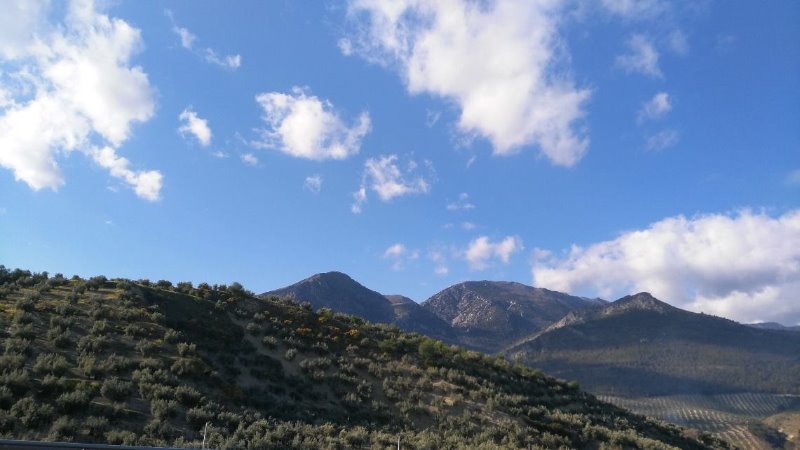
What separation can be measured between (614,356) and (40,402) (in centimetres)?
19156

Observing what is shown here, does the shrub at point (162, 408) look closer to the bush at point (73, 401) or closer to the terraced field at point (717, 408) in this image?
the bush at point (73, 401)

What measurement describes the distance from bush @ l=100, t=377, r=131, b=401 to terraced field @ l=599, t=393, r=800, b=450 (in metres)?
87.6

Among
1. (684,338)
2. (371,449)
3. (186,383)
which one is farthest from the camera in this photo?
(684,338)

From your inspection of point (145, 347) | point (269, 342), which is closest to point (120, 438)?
point (145, 347)

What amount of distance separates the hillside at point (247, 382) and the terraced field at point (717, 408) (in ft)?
207

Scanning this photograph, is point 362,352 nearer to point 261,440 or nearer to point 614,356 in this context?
point 261,440

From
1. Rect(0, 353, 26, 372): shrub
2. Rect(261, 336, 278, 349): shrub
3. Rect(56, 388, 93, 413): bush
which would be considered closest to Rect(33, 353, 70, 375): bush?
Rect(0, 353, 26, 372): shrub

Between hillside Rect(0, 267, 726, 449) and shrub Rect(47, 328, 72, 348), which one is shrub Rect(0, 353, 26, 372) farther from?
shrub Rect(47, 328, 72, 348)

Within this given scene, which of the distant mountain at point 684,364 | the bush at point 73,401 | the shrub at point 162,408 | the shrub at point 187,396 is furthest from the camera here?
the distant mountain at point 684,364

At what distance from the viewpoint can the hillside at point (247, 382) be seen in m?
19.2

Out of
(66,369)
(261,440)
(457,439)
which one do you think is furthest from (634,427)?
(66,369)

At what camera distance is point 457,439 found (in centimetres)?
2448

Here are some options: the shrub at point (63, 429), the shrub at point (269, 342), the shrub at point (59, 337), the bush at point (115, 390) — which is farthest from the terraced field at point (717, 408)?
the shrub at point (63, 429)

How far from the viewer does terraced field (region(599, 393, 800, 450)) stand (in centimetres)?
9400
